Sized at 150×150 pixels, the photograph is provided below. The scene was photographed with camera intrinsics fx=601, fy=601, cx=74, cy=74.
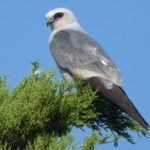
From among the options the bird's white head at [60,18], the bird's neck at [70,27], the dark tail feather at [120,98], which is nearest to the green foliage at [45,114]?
the dark tail feather at [120,98]

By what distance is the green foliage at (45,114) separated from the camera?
4512 millimetres

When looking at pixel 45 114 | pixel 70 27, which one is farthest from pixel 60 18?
pixel 45 114

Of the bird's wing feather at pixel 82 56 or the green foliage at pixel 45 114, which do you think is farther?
the bird's wing feather at pixel 82 56

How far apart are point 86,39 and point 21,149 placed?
9.22ft

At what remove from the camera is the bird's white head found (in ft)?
28.3

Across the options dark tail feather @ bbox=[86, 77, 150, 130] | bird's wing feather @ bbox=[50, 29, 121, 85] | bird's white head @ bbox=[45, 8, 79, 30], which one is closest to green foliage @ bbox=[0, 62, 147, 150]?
dark tail feather @ bbox=[86, 77, 150, 130]

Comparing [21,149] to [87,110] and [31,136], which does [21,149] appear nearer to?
[31,136]

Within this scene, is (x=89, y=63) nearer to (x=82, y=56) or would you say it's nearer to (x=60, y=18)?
(x=82, y=56)

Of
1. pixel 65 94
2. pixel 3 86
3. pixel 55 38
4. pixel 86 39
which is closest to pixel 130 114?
pixel 65 94

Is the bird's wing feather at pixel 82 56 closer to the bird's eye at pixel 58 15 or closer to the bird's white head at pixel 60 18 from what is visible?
the bird's white head at pixel 60 18

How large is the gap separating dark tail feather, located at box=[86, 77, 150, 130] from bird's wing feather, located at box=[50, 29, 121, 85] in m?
0.24

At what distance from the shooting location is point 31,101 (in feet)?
15.5

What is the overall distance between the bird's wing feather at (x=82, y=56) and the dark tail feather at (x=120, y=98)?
9.6 inches

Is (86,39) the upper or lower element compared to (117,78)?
upper
